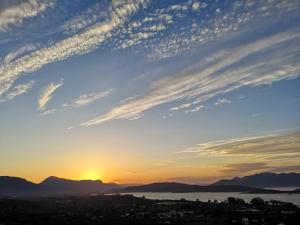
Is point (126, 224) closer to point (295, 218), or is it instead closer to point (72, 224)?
point (72, 224)

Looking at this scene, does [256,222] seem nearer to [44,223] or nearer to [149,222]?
[149,222]

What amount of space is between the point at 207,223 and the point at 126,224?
88.2 feet

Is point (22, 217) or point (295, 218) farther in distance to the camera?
point (22, 217)

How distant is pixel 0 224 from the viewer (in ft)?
434

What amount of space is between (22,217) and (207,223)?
67.6 metres

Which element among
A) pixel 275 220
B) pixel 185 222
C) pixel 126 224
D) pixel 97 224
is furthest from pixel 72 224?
pixel 275 220

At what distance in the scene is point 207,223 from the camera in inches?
5408

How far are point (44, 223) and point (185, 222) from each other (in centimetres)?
4813

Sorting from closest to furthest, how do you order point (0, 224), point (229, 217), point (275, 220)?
1. point (0, 224)
2. point (275, 220)
3. point (229, 217)

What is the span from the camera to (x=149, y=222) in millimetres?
144125

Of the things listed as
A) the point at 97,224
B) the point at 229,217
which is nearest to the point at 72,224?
the point at 97,224

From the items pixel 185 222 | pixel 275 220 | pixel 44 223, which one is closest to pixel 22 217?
pixel 44 223

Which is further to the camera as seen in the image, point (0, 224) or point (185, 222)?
point (185, 222)

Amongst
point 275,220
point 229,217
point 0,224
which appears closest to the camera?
point 0,224
